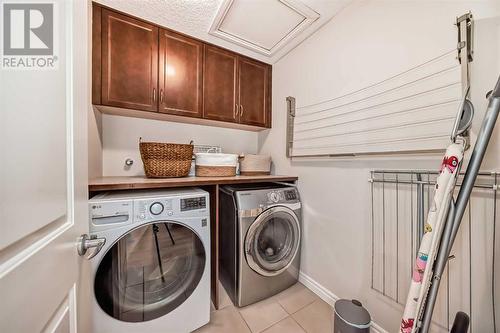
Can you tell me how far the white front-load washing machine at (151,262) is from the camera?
0.99 metres

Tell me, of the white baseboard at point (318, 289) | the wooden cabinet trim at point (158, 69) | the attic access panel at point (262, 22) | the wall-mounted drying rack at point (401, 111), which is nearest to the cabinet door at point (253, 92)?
the wooden cabinet trim at point (158, 69)

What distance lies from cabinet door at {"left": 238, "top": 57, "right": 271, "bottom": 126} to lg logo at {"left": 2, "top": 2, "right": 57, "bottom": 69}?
161 cm

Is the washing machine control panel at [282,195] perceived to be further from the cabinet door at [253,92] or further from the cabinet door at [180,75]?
the cabinet door at [180,75]

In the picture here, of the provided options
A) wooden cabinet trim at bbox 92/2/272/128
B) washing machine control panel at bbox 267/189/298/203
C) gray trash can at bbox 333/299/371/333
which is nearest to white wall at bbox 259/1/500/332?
washing machine control panel at bbox 267/189/298/203

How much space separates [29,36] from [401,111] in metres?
1.46

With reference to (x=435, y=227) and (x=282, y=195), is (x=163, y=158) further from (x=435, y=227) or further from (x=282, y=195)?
(x=435, y=227)

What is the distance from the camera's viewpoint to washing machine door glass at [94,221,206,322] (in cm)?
101

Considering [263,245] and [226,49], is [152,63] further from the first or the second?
[263,245]

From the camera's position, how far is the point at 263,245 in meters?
1.55

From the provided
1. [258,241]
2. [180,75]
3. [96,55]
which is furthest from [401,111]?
[96,55]

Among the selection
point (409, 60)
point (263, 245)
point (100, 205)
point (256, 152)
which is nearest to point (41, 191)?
point (100, 205)

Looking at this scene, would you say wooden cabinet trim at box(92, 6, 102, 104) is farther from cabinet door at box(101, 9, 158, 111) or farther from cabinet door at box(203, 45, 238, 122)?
cabinet door at box(203, 45, 238, 122)

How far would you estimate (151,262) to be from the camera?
1129 millimetres

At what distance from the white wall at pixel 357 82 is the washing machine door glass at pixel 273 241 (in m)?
0.17
